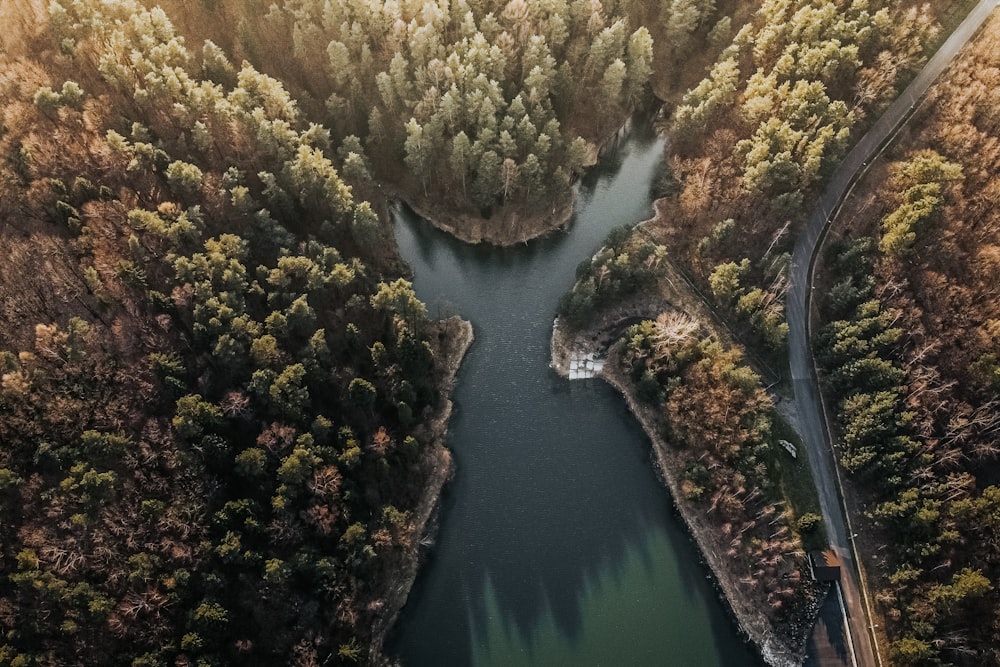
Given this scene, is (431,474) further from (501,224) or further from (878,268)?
(878,268)

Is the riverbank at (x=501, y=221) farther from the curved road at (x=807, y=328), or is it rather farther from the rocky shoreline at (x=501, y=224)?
the curved road at (x=807, y=328)

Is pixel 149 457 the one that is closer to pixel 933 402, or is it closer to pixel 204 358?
pixel 204 358

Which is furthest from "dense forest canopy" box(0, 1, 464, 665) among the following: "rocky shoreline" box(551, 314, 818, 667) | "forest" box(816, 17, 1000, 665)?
"forest" box(816, 17, 1000, 665)

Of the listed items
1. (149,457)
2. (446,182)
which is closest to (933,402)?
(446,182)

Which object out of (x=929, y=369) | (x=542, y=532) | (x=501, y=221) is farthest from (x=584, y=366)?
(x=929, y=369)

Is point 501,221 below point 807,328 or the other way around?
the other way around

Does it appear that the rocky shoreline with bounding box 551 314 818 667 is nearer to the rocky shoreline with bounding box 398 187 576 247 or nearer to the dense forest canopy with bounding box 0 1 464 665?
the rocky shoreline with bounding box 398 187 576 247

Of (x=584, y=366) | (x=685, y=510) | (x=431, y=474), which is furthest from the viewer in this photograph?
(x=584, y=366)

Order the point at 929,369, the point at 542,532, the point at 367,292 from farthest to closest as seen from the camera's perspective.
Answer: the point at 367,292 < the point at 542,532 < the point at 929,369

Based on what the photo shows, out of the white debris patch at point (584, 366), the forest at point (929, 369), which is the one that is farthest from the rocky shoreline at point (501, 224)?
the forest at point (929, 369)
